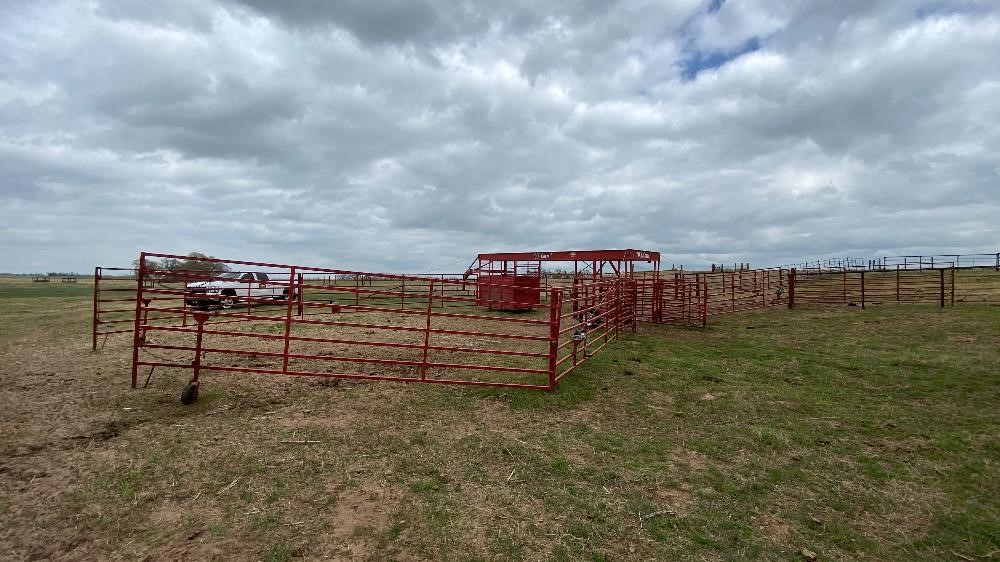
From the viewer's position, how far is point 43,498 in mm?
3635

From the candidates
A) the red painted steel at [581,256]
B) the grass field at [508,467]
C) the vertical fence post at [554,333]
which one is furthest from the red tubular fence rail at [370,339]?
the red painted steel at [581,256]

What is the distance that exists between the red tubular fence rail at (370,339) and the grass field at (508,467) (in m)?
0.58

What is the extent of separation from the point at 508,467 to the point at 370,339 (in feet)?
25.7

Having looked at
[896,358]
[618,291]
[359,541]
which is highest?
[618,291]

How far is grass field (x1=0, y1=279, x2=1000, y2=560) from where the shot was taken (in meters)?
3.18

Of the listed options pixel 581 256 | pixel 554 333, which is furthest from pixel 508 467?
pixel 581 256

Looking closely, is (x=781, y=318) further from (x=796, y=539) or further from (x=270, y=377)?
(x=270, y=377)

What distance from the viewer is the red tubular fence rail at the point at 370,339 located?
20.6ft

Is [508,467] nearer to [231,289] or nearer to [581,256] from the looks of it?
[231,289]

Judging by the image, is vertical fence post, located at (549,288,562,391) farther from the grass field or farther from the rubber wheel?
the rubber wheel

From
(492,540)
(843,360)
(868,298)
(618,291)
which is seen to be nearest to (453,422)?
(492,540)

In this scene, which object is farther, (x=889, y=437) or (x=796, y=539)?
(x=889, y=437)

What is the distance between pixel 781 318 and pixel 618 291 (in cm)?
851

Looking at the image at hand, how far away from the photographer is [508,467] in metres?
4.32
